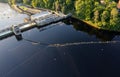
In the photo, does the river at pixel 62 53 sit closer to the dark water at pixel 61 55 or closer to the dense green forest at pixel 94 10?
the dark water at pixel 61 55

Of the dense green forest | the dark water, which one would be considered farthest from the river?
the dense green forest

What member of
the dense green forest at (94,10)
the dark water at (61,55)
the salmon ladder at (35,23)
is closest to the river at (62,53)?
the dark water at (61,55)

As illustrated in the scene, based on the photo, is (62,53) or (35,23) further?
(35,23)

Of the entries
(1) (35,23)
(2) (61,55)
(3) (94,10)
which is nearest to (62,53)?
(2) (61,55)

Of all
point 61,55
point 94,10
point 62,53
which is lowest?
point 61,55

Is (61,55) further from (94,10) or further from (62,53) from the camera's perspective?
(94,10)

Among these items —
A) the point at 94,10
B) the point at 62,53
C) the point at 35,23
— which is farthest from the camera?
the point at 35,23

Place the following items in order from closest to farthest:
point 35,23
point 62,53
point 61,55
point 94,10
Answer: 1. point 61,55
2. point 62,53
3. point 94,10
4. point 35,23

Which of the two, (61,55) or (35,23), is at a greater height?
(35,23)
